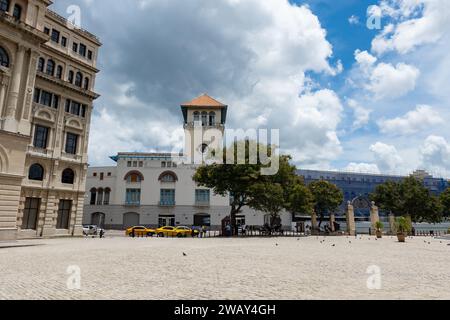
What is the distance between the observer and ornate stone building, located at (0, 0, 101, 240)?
81.1 ft

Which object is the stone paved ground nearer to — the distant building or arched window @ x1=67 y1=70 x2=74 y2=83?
arched window @ x1=67 y1=70 x2=74 y2=83

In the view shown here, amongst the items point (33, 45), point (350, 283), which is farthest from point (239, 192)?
point (350, 283)

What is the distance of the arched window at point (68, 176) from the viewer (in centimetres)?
3538

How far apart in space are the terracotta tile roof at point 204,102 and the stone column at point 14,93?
132 ft

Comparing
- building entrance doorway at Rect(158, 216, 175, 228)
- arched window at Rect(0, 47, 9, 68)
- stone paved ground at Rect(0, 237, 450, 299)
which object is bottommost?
stone paved ground at Rect(0, 237, 450, 299)

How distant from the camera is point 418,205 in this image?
5747 centimetres

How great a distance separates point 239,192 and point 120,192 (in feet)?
100

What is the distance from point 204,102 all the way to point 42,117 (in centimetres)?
3846

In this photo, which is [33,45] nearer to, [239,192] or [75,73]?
[75,73]

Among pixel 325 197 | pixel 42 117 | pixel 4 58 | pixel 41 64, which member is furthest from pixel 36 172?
pixel 325 197

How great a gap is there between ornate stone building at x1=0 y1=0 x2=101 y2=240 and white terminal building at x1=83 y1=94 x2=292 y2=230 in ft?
73.8

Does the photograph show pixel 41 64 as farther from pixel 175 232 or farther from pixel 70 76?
pixel 175 232

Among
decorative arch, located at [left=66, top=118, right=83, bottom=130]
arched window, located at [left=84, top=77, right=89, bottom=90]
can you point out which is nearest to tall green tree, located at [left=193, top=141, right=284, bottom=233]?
decorative arch, located at [left=66, top=118, right=83, bottom=130]
